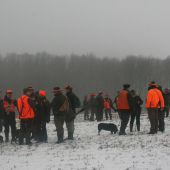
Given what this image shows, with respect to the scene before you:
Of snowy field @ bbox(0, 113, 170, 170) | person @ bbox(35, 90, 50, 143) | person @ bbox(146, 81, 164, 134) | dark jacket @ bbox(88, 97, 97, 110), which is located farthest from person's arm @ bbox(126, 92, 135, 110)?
dark jacket @ bbox(88, 97, 97, 110)

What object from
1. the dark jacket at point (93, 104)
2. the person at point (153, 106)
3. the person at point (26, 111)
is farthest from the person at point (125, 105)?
the dark jacket at point (93, 104)

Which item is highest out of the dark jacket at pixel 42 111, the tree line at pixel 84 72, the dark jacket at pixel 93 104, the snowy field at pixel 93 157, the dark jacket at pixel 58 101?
the tree line at pixel 84 72

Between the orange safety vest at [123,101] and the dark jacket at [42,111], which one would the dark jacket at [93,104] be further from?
the dark jacket at [42,111]

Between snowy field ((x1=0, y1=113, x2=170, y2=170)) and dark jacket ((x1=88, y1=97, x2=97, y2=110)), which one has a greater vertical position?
dark jacket ((x1=88, y1=97, x2=97, y2=110))

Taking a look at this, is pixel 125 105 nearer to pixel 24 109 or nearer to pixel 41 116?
pixel 41 116

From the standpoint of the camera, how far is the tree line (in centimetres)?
5809

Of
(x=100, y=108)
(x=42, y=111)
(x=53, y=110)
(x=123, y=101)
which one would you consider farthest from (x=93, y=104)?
(x=53, y=110)

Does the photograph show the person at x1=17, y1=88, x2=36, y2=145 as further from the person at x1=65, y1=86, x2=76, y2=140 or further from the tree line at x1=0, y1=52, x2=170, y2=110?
the tree line at x1=0, y1=52, x2=170, y2=110

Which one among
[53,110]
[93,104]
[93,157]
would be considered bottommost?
[93,157]

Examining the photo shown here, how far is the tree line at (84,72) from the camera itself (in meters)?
58.1

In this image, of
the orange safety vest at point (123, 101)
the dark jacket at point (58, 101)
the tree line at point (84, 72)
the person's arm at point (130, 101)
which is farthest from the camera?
the tree line at point (84, 72)

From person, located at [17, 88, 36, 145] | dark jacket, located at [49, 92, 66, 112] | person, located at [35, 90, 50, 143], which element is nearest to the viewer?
person, located at [17, 88, 36, 145]

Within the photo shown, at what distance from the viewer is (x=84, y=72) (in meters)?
61.4

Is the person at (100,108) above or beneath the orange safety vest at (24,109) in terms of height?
beneath
